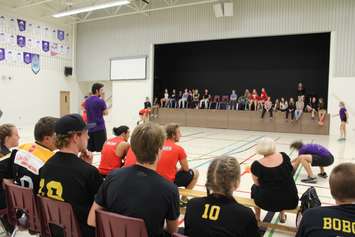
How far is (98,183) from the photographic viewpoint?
2.20 metres

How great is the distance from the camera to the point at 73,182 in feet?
7.02

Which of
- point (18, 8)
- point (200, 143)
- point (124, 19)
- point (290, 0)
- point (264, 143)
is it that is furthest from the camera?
point (124, 19)

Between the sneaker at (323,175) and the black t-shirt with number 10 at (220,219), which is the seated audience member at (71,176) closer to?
the black t-shirt with number 10 at (220,219)

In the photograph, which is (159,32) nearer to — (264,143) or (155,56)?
(155,56)

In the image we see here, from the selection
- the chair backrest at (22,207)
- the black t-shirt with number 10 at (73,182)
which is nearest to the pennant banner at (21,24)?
the chair backrest at (22,207)

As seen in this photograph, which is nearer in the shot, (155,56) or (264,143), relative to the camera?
(264,143)

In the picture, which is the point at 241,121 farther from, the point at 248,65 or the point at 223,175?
the point at 223,175

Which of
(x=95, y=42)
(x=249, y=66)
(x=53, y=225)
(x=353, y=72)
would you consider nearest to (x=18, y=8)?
(x=95, y=42)

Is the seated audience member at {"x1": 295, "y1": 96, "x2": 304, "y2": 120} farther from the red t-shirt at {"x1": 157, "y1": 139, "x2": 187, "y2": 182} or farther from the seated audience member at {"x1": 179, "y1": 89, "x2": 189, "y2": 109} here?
the red t-shirt at {"x1": 157, "y1": 139, "x2": 187, "y2": 182}

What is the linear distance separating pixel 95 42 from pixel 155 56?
188 inches

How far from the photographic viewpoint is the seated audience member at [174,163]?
3.85 m

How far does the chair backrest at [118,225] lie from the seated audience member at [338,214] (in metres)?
0.92

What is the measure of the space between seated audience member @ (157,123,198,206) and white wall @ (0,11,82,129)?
49.7 ft

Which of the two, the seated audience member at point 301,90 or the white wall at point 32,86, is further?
the white wall at point 32,86
